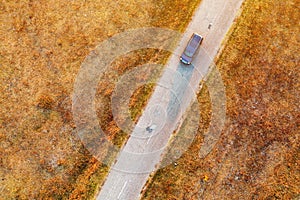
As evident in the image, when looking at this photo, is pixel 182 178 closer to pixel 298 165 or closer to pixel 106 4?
pixel 298 165

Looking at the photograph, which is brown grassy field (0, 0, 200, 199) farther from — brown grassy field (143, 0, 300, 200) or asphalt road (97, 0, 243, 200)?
brown grassy field (143, 0, 300, 200)

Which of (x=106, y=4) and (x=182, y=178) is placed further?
(x=106, y=4)

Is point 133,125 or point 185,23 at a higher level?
point 185,23

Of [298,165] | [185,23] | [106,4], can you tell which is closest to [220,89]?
[185,23]

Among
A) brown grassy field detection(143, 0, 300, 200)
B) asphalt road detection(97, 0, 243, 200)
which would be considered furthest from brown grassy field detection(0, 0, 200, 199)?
brown grassy field detection(143, 0, 300, 200)

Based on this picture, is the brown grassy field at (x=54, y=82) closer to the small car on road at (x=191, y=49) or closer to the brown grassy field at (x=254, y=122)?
the small car on road at (x=191, y=49)

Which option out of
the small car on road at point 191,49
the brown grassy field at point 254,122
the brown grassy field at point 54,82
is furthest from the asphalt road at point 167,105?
the brown grassy field at point 254,122
